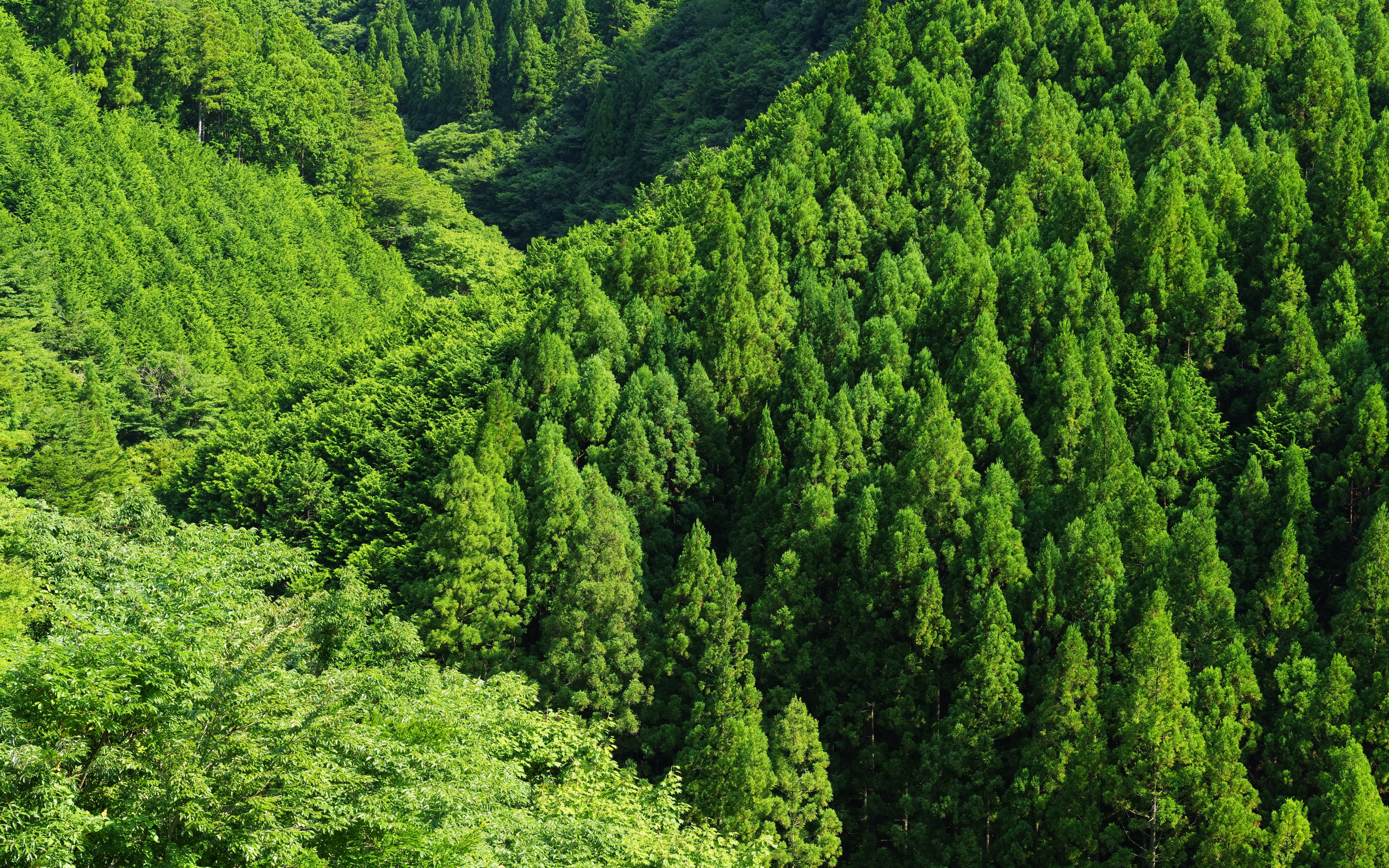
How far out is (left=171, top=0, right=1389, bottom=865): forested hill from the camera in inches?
1232

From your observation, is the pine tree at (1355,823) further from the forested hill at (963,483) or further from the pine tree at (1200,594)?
the pine tree at (1200,594)

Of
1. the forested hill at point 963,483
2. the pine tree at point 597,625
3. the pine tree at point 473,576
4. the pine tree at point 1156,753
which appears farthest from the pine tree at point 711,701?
the pine tree at point 1156,753

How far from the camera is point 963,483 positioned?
120ft

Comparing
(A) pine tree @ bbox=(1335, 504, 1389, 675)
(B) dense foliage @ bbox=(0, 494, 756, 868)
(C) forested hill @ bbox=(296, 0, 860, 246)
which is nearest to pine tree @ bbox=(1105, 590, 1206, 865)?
(A) pine tree @ bbox=(1335, 504, 1389, 675)

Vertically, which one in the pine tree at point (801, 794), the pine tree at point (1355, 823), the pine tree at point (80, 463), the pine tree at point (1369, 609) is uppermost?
the pine tree at point (1369, 609)

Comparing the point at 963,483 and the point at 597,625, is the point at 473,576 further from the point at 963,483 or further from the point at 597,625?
the point at 963,483

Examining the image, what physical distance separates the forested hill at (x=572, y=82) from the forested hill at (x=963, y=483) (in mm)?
26193

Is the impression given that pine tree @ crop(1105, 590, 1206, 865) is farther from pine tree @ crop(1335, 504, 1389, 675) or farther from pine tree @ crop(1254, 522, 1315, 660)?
pine tree @ crop(1335, 504, 1389, 675)

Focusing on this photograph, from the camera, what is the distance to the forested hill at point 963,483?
31.3 metres

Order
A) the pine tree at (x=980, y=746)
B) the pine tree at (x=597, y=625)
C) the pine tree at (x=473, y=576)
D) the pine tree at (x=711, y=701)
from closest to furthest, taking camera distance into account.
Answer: the pine tree at (x=711, y=701) → the pine tree at (x=980, y=746) → the pine tree at (x=597, y=625) → the pine tree at (x=473, y=576)

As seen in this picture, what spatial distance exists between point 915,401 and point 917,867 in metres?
12.9

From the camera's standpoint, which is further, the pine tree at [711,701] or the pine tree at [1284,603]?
the pine tree at [1284,603]

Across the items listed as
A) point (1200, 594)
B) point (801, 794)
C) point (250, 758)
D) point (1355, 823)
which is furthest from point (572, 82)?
point (250, 758)

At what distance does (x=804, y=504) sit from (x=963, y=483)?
428 cm
